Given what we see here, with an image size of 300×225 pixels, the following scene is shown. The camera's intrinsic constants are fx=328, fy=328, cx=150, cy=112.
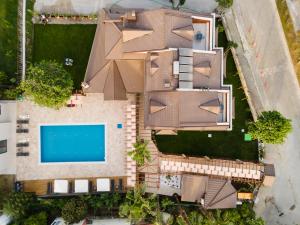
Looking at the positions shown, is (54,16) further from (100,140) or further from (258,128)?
(258,128)

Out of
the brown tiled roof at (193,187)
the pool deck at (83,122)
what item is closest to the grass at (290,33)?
the brown tiled roof at (193,187)

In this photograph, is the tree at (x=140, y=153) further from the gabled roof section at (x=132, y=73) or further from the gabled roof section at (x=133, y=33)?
the gabled roof section at (x=133, y=33)

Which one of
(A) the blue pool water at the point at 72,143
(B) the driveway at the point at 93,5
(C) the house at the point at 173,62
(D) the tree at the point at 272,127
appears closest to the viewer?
A: (C) the house at the point at 173,62

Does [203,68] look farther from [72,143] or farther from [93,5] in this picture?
[72,143]

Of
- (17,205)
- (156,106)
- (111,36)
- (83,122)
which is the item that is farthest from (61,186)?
(111,36)

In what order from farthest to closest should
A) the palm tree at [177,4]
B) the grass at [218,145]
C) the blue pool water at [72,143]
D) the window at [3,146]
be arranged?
the grass at [218,145]
the palm tree at [177,4]
the blue pool water at [72,143]
the window at [3,146]

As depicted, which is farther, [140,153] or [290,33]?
[290,33]
